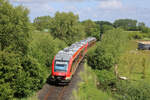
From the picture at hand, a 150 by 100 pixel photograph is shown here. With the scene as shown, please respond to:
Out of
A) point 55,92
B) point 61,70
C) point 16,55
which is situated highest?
point 16,55

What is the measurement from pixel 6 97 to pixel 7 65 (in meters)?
2.77

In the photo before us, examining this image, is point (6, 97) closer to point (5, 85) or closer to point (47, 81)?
point (5, 85)

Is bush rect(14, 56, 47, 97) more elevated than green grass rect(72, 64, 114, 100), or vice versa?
green grass rect(72, 64, 114, 100)

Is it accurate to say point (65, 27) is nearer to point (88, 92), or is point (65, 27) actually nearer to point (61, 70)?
point (61, 70)

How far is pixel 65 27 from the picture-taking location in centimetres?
4312

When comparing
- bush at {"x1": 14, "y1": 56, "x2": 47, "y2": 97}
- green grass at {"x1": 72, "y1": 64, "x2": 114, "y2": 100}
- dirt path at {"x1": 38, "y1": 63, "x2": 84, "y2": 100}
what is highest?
green grass at {"x1": 72, "y1": 64, "x2": 114, "y2": 100}

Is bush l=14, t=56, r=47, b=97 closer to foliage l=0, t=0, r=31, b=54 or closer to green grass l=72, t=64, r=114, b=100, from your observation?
foliage l=0, t=0, r=31, b=54

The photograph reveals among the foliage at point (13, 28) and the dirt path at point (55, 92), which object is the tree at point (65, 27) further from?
the foliage at point (13, 28)

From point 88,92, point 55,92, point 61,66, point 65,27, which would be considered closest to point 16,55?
point 61,66

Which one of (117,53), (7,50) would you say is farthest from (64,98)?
(117,53)

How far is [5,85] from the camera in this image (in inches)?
606

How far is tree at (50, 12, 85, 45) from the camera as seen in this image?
141 ft

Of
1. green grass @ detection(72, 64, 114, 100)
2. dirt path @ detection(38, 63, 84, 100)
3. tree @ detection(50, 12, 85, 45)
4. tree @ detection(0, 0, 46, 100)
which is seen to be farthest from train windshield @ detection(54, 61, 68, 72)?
tree @ detection(50, 12, 85, 45)

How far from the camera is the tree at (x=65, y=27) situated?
4297 cm
